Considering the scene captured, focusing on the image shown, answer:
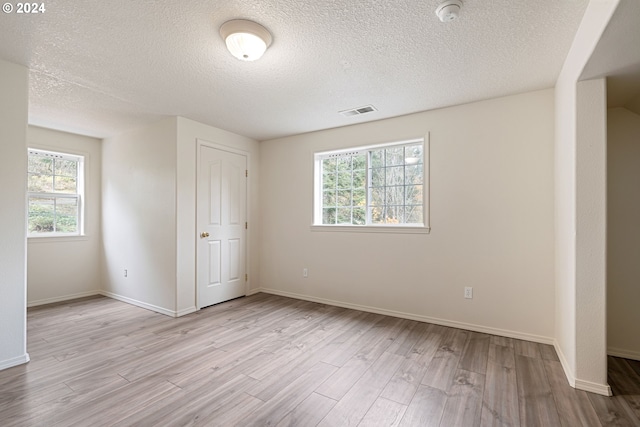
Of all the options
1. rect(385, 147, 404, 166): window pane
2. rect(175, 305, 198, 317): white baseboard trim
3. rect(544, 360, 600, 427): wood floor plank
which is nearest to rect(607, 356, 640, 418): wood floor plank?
rect(544, 360, 600, 427): wood floor plank

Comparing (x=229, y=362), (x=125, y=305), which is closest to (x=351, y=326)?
(x=229, y=362)

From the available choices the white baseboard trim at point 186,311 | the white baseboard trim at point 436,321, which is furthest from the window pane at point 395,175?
the white baseboard trim at point 186,311

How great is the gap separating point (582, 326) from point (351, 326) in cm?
198

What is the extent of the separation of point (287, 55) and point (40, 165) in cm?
419

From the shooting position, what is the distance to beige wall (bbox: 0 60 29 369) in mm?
2316

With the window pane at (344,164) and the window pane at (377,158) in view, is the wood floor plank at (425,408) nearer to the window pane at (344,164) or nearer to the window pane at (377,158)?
the window pane at (377,158)

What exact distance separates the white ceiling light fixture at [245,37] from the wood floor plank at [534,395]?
113 inches

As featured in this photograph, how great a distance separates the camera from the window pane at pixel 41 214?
4.06m

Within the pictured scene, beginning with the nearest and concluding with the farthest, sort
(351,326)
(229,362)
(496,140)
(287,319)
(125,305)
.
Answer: (229,362) < (496,140) < (351,326) < (287,319) < (125,305)

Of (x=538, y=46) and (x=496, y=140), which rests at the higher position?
(x=538, y=46)

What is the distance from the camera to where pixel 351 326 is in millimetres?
3273

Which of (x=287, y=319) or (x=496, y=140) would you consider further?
(x=287, y=319)

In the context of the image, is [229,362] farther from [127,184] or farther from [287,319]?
[127,184]

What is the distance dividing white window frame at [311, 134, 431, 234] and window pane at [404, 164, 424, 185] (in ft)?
0.42
